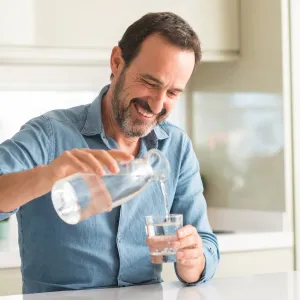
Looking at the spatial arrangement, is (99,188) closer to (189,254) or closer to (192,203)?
(189,254)

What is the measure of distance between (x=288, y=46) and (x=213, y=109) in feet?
1.89

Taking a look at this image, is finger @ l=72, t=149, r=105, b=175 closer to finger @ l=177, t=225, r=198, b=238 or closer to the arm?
the arm

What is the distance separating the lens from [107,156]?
5.01ft

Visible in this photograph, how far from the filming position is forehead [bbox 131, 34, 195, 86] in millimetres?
1959

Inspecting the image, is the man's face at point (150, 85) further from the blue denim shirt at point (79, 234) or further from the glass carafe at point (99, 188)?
the glass carafe at point (99, 188)

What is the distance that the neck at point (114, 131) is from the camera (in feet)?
6.91

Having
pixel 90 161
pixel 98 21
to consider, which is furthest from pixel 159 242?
pixel 98 21

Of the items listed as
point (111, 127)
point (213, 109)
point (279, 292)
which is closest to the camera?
point (279, 292)

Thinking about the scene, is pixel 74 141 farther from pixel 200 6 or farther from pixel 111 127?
pixel 200 6

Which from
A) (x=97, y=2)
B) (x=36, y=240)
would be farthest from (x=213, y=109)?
(x=36, y=240)

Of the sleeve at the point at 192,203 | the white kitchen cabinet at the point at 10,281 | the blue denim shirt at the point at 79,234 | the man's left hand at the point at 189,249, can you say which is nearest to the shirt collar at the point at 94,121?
the blue denim shirt at the point at 79,234

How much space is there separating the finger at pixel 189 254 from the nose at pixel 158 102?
0.38m

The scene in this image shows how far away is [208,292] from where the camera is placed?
6.03 feet

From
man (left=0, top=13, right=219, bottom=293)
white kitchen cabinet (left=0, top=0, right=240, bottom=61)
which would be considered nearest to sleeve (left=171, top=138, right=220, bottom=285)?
man (left=0, top=13, right=219, bottom=293)
